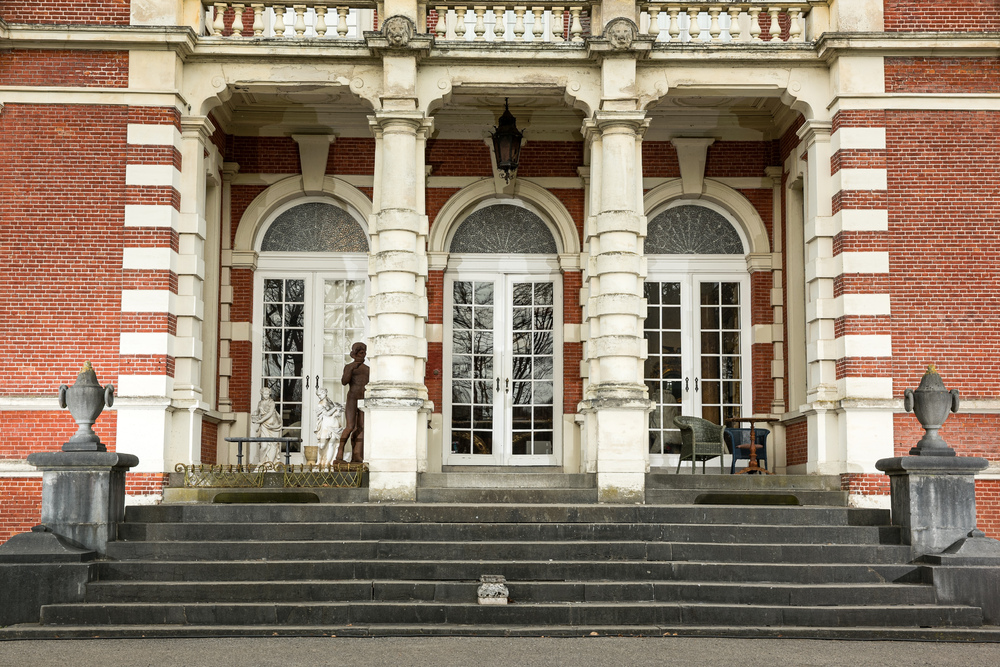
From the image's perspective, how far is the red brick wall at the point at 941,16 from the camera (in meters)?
12.8

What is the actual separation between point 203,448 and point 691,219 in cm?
Answer: 693

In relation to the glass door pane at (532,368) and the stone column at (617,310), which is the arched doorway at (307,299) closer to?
the glass door pane at (532,368)

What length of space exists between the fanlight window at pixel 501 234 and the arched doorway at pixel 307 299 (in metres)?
1.33

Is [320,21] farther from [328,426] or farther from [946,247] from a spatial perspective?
[946,247]

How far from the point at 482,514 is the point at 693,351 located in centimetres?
548

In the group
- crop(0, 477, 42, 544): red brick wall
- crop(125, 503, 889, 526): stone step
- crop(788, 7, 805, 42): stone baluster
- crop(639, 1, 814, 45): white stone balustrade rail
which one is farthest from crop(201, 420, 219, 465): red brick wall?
crop(788, 7, 805, 42): stone baluster

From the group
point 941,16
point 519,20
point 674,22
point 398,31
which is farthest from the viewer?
point 674,22

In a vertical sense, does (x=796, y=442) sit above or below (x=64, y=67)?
below

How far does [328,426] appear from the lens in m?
13.8

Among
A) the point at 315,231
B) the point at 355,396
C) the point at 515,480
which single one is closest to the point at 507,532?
the point at 515,480

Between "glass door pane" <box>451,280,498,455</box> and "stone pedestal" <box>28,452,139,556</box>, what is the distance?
571 centimetres

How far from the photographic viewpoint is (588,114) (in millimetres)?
13070

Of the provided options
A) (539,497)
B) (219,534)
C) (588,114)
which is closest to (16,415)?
(219,534)

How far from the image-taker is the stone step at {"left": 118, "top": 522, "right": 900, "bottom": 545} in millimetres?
10328
